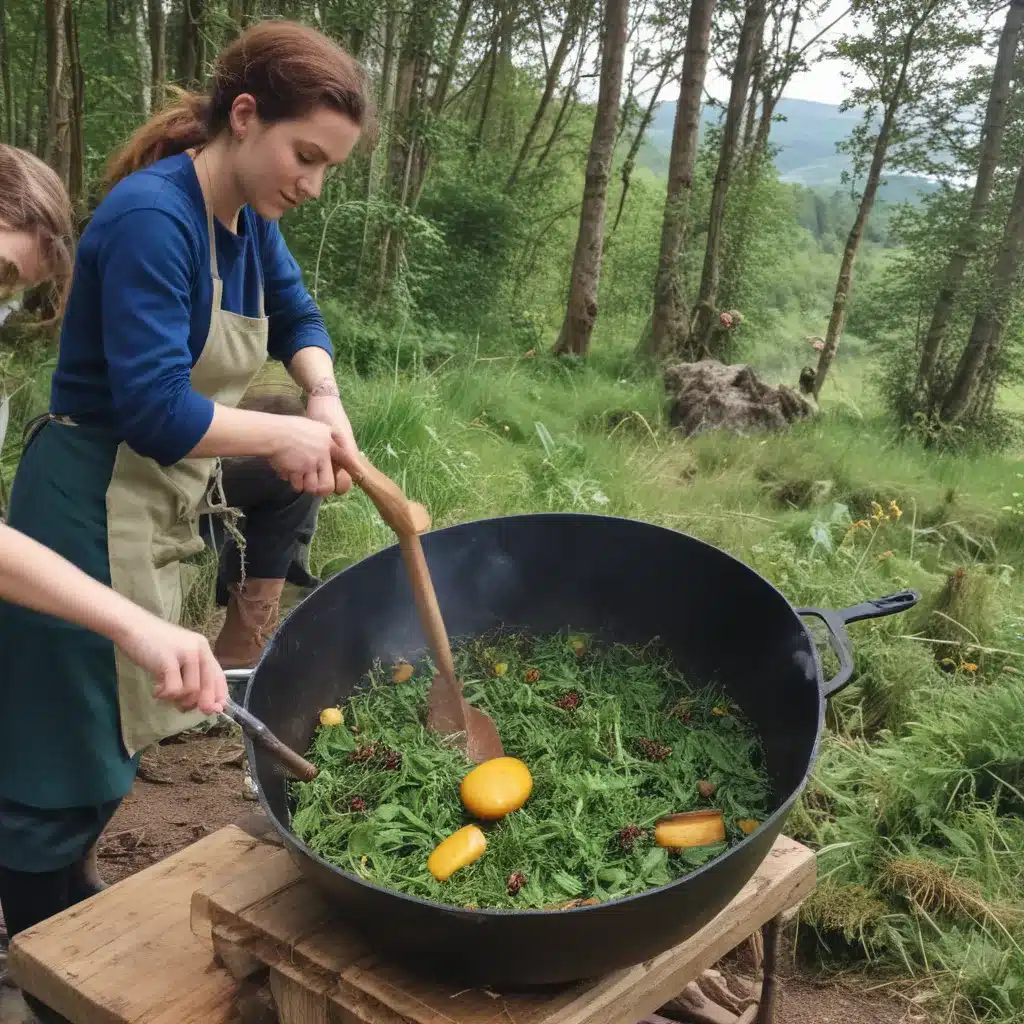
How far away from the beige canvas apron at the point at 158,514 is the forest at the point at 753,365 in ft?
1.55

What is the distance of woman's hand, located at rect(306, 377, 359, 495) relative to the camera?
4.74 feet

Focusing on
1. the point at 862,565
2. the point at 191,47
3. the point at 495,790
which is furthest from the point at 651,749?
the point at 191,47

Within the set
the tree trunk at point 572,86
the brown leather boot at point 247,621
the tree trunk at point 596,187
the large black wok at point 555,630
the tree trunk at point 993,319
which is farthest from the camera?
the tree trunk at point 572,86

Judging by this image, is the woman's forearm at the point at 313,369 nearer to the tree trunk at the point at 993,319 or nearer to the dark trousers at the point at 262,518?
the dark trousers at the point at 262,518

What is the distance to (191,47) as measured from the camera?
15.5 feet

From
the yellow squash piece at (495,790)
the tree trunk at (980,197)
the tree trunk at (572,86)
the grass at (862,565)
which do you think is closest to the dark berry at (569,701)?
the yellow squash piece at (495,790)

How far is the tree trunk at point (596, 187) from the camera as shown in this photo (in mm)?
7699

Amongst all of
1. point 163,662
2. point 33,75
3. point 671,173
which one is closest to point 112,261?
point 163,662

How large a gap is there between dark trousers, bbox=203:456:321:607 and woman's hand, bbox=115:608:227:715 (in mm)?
1218

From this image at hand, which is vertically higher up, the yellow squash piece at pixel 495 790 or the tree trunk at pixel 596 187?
the tree trunk at pixel 596 187

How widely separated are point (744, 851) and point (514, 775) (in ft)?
1.64

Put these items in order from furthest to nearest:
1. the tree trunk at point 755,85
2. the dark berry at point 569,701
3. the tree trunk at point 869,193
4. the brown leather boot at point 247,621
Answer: the tree trunk at point 755,85
the tree trunk at point 869,193
the brown leather boot at point 247,621
the dark berry at point 569,701

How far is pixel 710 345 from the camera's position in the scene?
9.09m

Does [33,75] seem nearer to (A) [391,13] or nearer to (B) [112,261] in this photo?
(A) [391,13]
